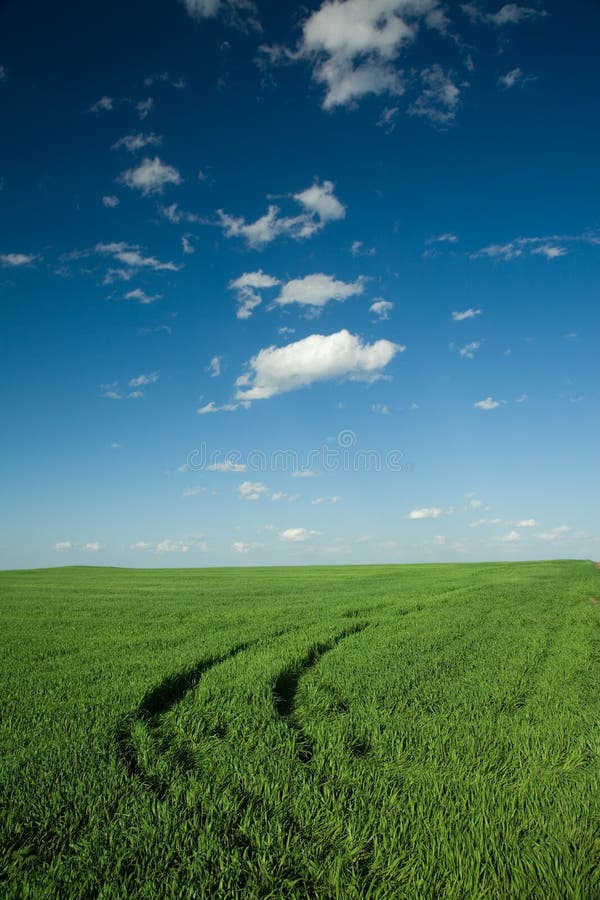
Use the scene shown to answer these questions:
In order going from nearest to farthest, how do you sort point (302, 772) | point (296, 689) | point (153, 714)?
point (302, 772) → point (153, 714) → point (296, 689)

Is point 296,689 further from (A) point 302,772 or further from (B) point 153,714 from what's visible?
(A) point 302,772

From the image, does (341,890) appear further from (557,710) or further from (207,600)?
(207,600)

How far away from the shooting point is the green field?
11.5 ft

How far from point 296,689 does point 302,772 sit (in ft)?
10.1

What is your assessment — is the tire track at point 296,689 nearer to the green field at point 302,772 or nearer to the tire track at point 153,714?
the green field at point 302,772

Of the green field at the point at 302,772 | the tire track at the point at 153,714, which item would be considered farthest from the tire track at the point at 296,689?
the tire track at the point at 153,714

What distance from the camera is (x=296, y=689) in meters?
7.76

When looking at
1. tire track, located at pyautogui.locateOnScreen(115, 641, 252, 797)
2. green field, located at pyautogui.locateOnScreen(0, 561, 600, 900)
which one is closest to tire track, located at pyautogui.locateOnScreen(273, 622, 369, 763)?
green field, located at pyautogui.locateOnScreen(0, 561, 600, 900)

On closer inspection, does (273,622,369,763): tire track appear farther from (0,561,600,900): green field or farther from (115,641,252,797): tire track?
(115,641,252,797): tire track

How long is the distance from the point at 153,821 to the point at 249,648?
6694mm

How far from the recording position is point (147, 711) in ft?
21.8

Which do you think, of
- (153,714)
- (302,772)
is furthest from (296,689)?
(302,772)

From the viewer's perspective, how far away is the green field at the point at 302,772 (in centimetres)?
350

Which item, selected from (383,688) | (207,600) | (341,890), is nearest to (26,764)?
(341,890)
